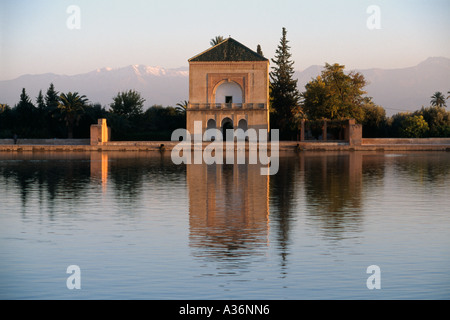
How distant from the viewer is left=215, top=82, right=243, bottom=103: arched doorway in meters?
50.7

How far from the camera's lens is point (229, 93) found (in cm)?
5084

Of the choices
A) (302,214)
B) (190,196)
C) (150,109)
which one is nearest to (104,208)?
(190,196)

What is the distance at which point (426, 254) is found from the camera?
870cm

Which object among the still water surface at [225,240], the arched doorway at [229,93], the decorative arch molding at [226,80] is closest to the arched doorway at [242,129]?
the decorative arch molding at [226,80]

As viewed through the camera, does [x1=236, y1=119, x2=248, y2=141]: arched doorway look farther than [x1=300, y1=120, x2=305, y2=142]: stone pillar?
Yes

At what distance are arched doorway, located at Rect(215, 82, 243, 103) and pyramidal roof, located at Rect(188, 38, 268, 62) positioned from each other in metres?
2.03

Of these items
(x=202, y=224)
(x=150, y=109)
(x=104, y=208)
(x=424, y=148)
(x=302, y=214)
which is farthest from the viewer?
(x=150, y=109)

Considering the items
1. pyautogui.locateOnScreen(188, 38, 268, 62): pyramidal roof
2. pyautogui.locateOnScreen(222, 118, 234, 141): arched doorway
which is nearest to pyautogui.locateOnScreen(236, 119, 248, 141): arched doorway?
pyautogui.locateOnScreen(222, 118, 234, 141): arched doorway

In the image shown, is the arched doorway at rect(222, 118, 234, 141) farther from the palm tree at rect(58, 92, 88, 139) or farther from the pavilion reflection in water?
the pavilion reflection in water

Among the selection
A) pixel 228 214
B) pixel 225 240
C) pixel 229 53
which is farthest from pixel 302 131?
pixel 225 240

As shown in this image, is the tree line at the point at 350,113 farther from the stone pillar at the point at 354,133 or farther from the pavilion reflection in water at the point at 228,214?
the pavilion reflection in water at the point at 228,214

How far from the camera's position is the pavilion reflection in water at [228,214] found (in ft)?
30.1
